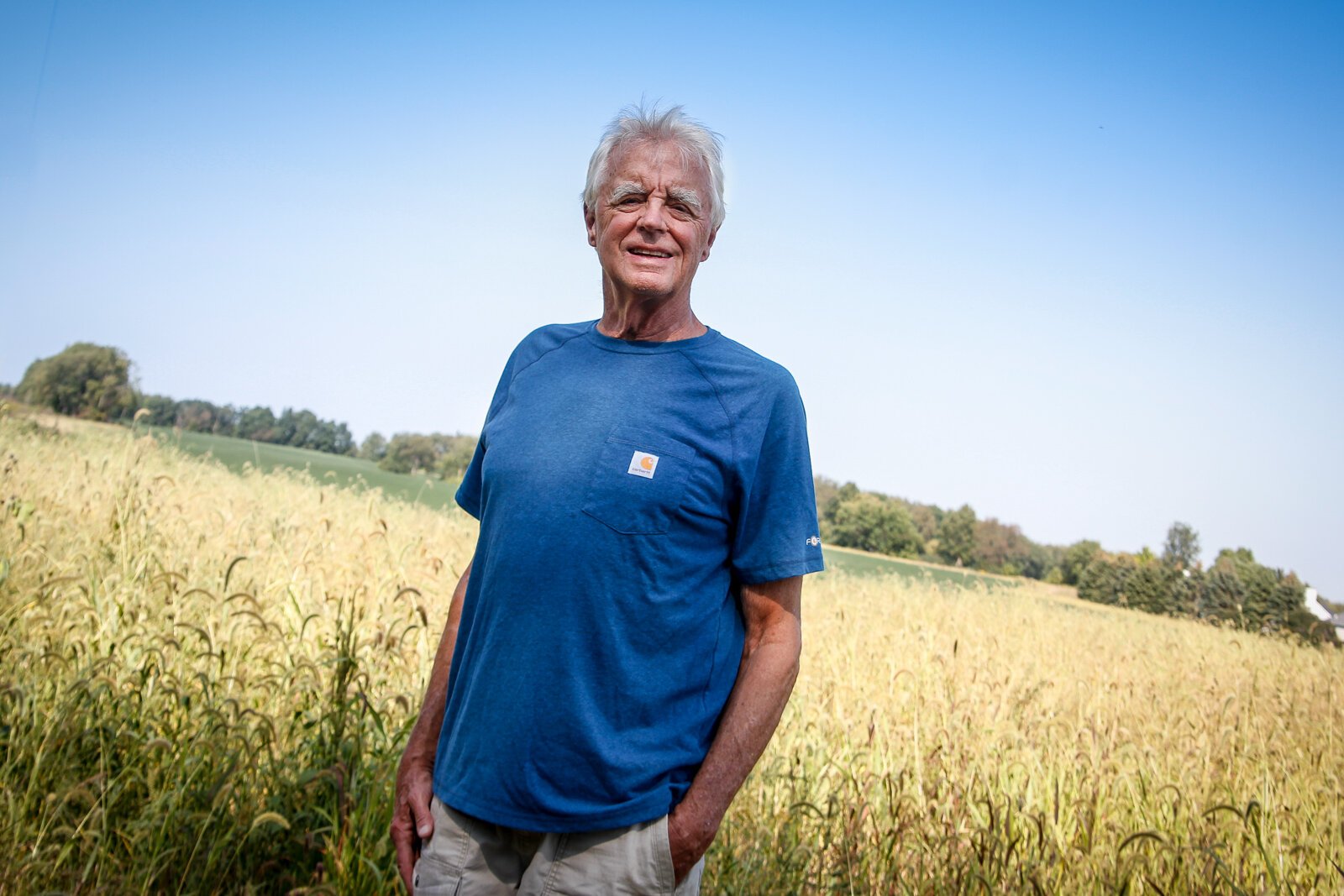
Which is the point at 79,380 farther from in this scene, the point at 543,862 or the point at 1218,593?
the point at 1218,593

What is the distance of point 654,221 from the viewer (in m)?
1.85

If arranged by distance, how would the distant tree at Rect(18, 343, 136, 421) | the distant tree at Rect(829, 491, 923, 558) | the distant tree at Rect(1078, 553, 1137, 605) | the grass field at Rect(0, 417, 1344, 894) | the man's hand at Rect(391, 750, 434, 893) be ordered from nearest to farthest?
the man's hand at Rect(391, 750, 434, 893), the grass field at Rect(0, 417, 1344, 894), the distant tree at Rect(18, 343, 136, 421), the distant tree at Rect(1078, 553, 1137, 605), the distant tree at Rect(829, 491, 923, 558)

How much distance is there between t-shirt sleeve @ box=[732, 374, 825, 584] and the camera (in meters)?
1.68

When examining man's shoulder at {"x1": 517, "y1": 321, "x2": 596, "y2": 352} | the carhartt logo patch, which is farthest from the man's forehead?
the carhartt logo patch

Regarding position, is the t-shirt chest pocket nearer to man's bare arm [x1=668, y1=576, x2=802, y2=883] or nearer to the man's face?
man's bare arm [x1=668, y1=576, x2=802, y2=883]

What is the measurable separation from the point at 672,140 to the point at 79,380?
89.8 ft

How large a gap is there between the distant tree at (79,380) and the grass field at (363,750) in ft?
8.36

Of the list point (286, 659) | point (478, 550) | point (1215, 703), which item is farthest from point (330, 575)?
point (1215, 703)

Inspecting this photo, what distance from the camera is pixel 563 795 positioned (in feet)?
5.23

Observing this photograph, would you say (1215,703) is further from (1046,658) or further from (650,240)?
(650,240)

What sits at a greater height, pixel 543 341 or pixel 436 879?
pixel 543 341

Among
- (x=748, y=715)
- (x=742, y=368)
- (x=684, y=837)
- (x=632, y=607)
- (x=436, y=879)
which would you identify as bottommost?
(x=436, y=879)

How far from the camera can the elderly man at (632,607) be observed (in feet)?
5.24

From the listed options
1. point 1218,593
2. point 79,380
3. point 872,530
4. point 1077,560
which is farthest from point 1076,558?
point 79,380
